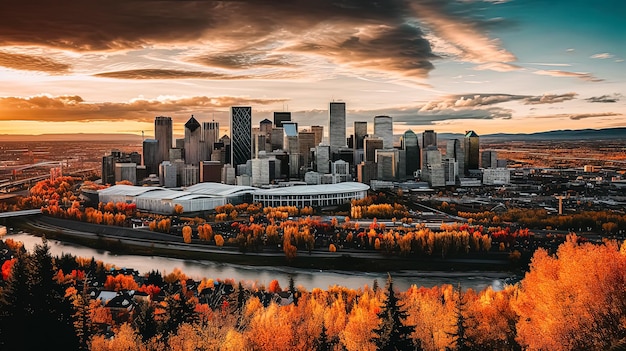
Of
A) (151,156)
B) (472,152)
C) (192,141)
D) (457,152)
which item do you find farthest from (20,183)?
(472,152)

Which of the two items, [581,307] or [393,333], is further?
[581,307]

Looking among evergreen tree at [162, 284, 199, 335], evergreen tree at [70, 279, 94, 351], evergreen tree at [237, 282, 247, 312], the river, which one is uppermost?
evergreen tree at [70, 279, 94, 351]

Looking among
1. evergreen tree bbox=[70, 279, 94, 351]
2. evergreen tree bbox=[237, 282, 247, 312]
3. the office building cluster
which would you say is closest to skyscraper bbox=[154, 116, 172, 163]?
the office building cluster

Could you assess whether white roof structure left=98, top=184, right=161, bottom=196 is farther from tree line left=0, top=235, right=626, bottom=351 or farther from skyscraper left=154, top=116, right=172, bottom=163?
tree line left=0, top=235, right=626, bottom=351

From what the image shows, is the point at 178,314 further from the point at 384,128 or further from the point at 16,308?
the point at 384,128

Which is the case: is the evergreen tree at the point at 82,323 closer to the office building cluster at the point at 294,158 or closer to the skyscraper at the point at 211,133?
the office building cluster at the point at 294,158

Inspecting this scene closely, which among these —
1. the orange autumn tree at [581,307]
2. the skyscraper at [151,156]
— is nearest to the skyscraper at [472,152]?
the skyscraper at [151,156]
